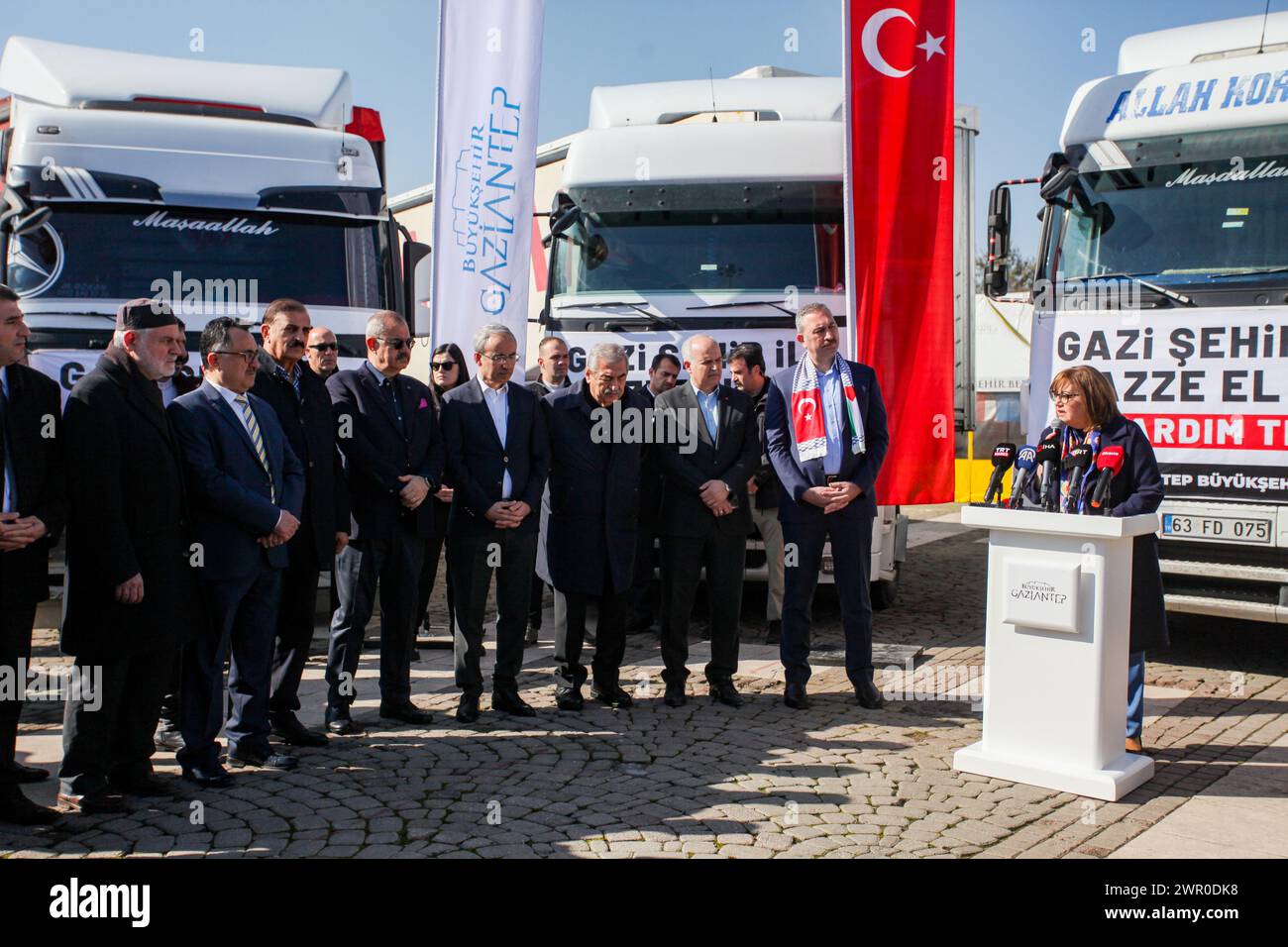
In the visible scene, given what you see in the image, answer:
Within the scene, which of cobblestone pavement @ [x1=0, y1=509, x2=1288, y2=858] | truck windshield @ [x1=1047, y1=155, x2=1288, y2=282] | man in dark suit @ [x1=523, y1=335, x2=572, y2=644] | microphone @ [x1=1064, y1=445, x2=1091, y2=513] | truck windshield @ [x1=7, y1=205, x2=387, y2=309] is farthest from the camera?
man in dark suit @ [x1=523, y1=335, x2=572, y2=644]

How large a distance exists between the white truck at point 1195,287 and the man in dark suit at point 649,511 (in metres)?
2.45

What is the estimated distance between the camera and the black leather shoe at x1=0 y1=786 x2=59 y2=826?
424 centimetres

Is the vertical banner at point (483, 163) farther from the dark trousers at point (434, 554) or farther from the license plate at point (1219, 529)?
the license plate at point (1219, 529)

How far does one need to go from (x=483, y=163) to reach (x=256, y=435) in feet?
14.7

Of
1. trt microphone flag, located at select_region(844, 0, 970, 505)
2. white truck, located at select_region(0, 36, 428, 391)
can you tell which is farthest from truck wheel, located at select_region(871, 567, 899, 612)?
white truck, located at select_region(0, 36, 428, 391)

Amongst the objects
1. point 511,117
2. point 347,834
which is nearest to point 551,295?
point 511,117

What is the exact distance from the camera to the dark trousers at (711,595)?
20.8 feet

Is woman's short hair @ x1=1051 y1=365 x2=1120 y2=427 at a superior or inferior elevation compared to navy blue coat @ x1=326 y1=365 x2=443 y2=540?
superior

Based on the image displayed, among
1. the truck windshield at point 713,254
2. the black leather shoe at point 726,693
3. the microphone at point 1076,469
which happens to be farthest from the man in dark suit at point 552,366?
the microphone at point 1076,469

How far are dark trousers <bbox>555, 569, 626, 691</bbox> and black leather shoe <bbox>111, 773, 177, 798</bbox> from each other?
2148mm

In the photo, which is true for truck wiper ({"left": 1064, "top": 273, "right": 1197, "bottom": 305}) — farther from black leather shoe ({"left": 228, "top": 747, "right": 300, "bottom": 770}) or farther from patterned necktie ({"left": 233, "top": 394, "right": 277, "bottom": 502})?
black leather shoe ({"left": 228, "top": 747, "right": 300, "bottom": 770})

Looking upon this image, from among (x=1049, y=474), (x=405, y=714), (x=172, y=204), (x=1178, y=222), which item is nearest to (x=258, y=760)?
(x=405, y=714)

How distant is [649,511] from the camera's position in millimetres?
6531

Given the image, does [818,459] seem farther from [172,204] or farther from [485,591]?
[172,204]
